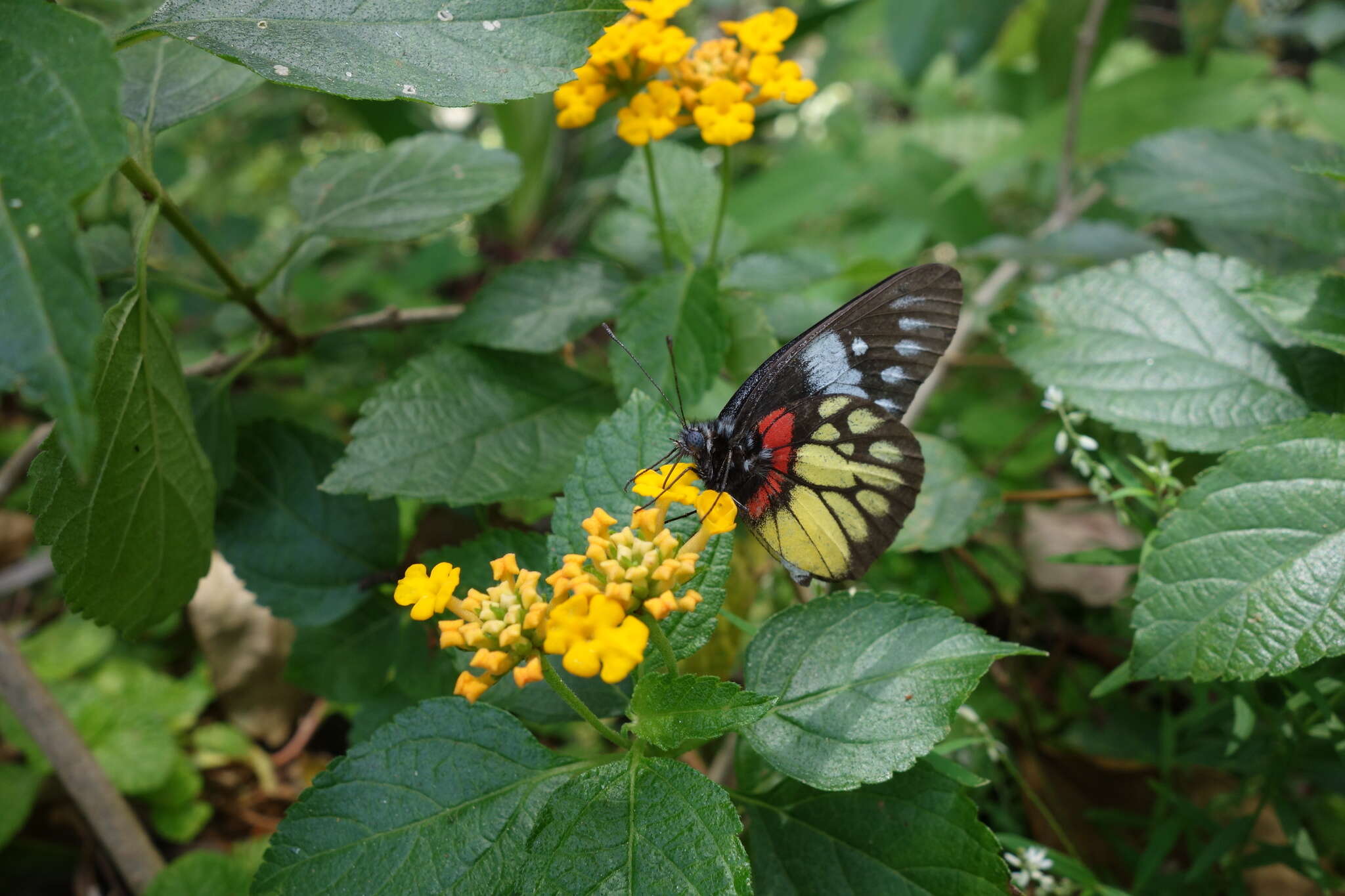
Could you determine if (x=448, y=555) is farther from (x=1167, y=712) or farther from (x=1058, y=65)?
(x=1058, y=65)

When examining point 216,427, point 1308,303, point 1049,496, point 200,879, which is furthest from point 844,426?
point 200,879

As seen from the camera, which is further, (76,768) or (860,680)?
(76,768)

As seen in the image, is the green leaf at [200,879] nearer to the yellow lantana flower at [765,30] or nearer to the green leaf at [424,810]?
the green leaf at [424,810]

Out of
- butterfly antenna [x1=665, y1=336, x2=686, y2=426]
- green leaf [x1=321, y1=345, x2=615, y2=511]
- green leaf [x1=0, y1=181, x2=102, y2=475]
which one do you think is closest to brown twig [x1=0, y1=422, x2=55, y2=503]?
green leaf [x1=321, y1=345, x2=615, y2=511]

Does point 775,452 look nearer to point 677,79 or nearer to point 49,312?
point 677,79

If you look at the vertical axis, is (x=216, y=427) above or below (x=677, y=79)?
below

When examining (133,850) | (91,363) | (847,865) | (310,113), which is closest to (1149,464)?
(847,865)

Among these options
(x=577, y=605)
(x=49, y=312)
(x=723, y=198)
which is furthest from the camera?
(x=723, y=198)

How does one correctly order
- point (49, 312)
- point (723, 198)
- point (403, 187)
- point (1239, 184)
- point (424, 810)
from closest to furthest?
point (49, 312)
point (424, 810)
point (723, 198)
point (403, 187)
point (1239, 184)
